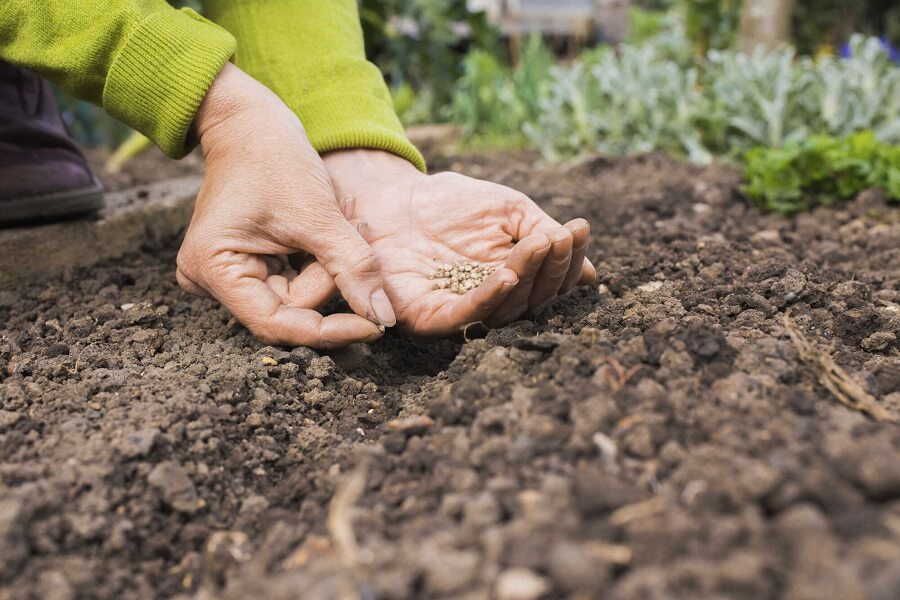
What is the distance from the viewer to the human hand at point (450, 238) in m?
1.75

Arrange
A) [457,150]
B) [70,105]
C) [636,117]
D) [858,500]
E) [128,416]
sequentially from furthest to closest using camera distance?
[70,105]
[457,150]
[636,117]
[128,416]
[858,500]

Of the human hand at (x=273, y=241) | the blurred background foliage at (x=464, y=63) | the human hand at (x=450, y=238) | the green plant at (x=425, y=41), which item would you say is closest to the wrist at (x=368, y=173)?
the human hand at (x=450, y=238)

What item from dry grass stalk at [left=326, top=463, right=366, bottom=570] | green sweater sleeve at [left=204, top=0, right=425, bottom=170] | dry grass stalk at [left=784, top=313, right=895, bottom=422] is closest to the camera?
dry grass stalk at [left=326, top=463, right=366, bottom=570]

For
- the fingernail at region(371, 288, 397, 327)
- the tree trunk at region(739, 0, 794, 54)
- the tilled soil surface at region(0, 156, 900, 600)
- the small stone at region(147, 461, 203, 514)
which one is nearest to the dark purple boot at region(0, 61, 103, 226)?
the tilled soil surface at region(0, 156, 900, 600)

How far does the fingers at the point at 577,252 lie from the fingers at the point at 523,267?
0.11 metres

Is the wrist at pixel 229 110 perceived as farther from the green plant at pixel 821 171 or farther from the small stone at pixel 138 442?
the green plant at pixel 821 171

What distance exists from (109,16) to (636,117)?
10.8 ft

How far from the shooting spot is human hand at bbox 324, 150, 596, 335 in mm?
1747

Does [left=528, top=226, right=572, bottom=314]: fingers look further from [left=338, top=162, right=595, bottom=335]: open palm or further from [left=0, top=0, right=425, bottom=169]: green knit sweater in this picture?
[left=0, top=0, right=425, bottom=169]: green knit sweater

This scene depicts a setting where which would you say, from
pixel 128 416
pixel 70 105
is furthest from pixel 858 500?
pixel 70 105

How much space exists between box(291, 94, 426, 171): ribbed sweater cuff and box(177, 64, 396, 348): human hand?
0.34m

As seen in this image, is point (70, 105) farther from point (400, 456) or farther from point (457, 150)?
point (400, 456)

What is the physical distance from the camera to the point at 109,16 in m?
1.80

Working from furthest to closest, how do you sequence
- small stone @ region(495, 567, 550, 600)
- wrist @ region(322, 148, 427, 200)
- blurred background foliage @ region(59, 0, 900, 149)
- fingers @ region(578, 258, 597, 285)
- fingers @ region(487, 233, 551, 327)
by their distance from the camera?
blurred background foliage @ region(59, 0, 900, 149) → wrist @ region(322, 148, 427, 200) → fingers @ region(578, 258, 597, 285) → fingers @ region(487, 233, 551, 327) → small stone @ region(495, 567, 550, 600)
